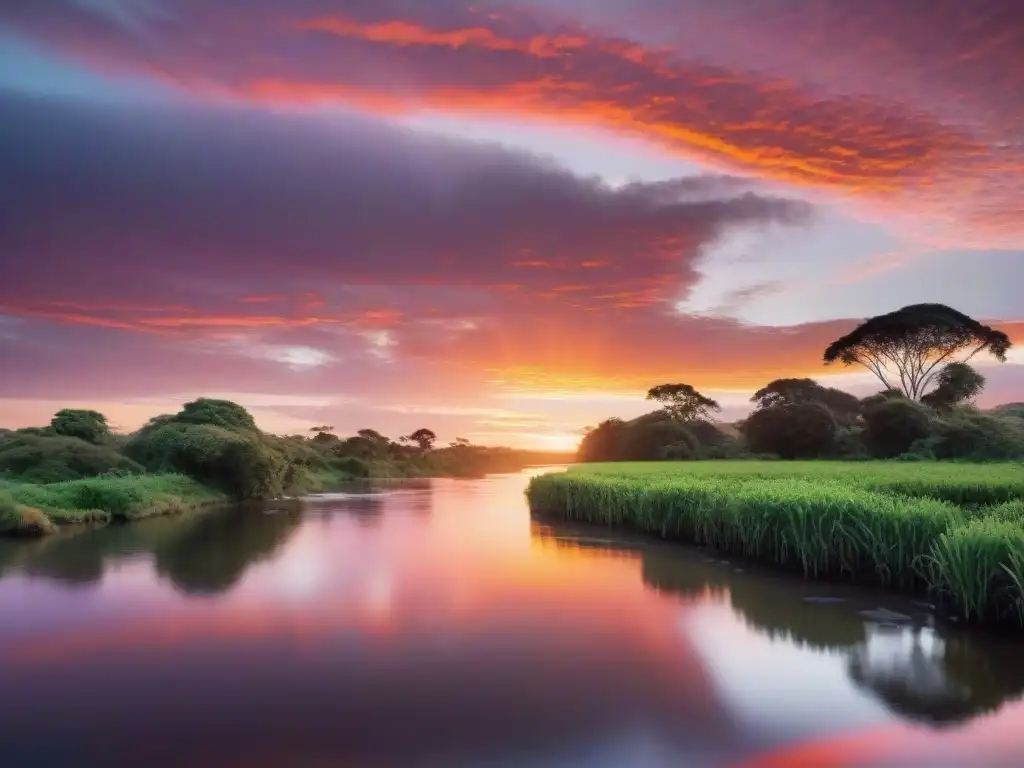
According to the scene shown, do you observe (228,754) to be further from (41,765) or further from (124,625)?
(124,625)

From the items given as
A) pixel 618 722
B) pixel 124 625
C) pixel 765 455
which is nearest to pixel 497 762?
pixel 618 722

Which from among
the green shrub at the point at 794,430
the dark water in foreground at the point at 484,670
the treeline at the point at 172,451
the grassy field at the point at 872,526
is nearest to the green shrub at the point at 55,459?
the treeline at the point at 172,451

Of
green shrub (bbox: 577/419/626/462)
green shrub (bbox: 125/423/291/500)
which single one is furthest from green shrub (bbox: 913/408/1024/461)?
green shrub (bbox: 125/423/291/500)

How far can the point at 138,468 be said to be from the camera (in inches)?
1291

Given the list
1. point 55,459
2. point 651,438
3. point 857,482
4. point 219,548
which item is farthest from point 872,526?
point 651,438

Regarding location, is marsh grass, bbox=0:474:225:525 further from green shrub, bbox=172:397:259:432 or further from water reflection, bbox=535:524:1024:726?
water reflection, bbox=535:524:1024:726

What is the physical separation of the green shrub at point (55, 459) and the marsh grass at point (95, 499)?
10.3ft

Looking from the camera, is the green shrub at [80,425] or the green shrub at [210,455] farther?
the green shrub at [80,425]

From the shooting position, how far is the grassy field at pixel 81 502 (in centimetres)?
2041

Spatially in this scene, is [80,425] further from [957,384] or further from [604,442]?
[957,384]

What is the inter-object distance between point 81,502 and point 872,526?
23.6 m

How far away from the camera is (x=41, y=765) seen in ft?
19.7

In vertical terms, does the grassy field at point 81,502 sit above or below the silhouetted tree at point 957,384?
below

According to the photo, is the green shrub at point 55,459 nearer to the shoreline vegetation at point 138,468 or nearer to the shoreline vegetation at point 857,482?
the shoreline vegetation at point 138,468
